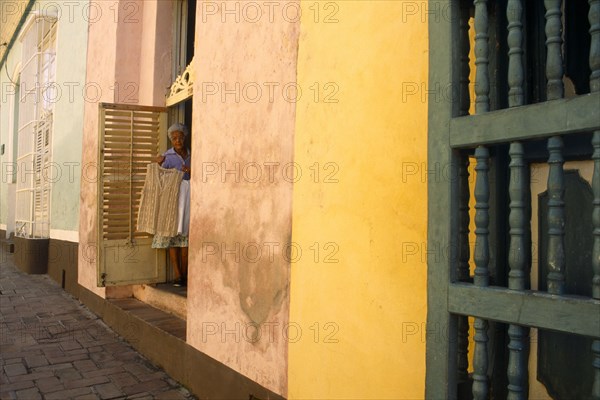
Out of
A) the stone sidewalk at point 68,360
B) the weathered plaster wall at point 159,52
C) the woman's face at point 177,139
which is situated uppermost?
the weathered plaster wall at point 159,52

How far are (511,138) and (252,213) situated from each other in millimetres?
2024

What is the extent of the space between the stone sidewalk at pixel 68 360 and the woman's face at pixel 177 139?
6.88 feet

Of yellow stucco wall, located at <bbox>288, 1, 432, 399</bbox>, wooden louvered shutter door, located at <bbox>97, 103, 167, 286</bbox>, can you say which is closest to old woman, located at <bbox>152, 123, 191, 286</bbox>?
wooden louvered shutter door, located at <bbox>97, 103, 167, 286</bbox>

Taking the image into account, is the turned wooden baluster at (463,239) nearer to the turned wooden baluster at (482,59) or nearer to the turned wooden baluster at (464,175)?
the turned wooden baluster at (464,175)

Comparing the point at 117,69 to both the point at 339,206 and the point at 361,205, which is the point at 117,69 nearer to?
the point at 339,206

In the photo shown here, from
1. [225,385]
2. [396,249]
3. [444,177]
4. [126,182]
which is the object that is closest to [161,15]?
[126,182]

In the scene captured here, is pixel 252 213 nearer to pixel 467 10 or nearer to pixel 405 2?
pixel 405 2

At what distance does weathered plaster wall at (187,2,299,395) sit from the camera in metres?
2.88

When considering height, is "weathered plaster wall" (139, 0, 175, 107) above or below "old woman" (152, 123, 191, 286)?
above

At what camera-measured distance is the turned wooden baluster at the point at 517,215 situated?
1369 millimetres

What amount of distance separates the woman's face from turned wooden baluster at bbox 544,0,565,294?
14.6ft

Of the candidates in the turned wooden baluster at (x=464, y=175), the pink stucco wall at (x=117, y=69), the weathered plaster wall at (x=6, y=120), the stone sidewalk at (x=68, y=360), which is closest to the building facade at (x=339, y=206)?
the turned wooden baluster at (x=464, y=175)

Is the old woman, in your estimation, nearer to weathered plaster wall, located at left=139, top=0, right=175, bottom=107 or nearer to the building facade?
the building facade

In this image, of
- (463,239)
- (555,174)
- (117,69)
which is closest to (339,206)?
(463,239)
